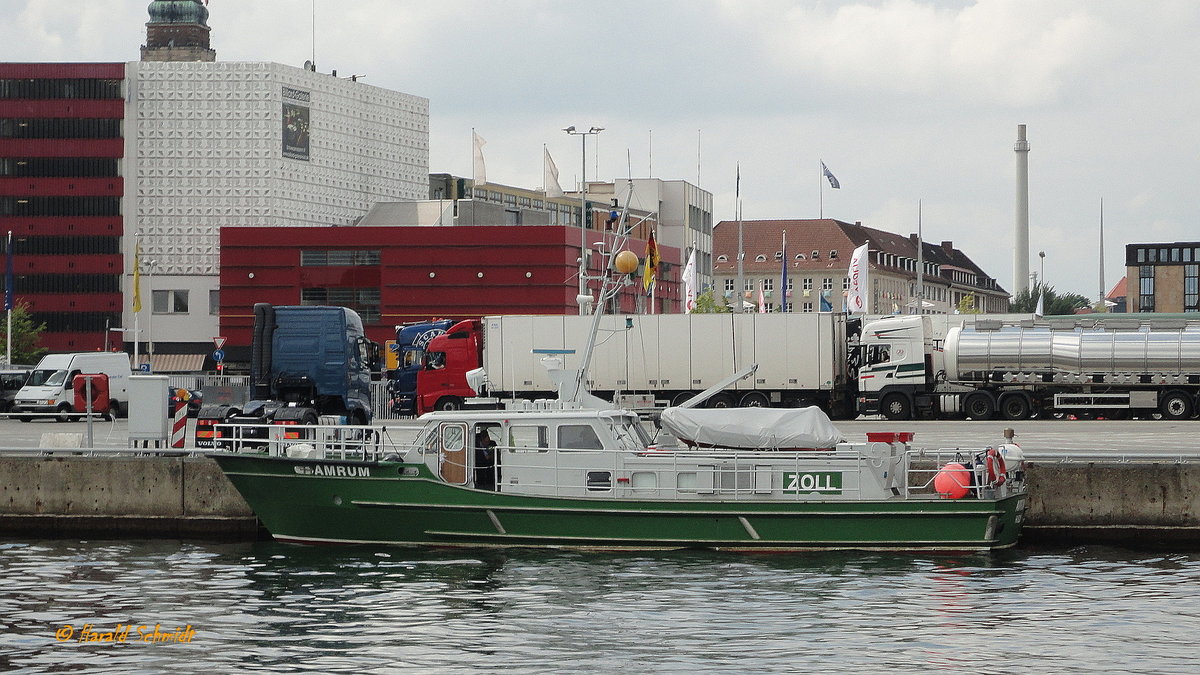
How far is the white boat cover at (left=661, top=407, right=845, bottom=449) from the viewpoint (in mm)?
26375

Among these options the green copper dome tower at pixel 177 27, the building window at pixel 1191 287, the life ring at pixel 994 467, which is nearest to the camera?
the life ring at pixel 994 467

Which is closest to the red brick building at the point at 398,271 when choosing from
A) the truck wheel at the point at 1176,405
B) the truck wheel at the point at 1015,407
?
the truck wheel at the point at 1015,407

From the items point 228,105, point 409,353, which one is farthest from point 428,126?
point 409,353

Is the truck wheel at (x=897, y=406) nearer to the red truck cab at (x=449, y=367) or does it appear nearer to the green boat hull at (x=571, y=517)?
the red truck cab at (x=449, y=367)

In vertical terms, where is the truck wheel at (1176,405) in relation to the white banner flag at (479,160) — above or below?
below

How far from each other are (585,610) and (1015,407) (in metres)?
32.3

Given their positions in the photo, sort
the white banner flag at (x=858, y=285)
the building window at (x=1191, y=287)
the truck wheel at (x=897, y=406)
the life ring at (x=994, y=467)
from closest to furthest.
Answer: the life ring at (x=994, y=467)
the truck wheel at (x=897, y=406)
the white banner flag at (x=858, y=285)
the building window at (x=1191, y=287)

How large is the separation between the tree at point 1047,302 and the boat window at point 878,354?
74.8 m

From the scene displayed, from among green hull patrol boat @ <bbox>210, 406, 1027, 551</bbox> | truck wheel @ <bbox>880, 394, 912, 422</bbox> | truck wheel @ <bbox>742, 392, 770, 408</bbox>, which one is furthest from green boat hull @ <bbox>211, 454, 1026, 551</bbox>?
truck wheel @ <bbox>880, 394, 912, 422</bbox>

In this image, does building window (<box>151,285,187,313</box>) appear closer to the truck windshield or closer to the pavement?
the pavement

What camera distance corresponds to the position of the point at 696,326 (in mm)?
51875

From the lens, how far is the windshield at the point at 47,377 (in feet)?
179

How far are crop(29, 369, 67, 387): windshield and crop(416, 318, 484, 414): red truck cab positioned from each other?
12383 mm

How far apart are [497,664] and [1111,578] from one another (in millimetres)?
10335
